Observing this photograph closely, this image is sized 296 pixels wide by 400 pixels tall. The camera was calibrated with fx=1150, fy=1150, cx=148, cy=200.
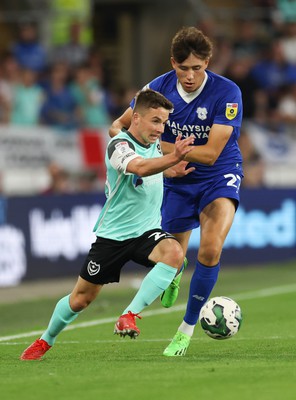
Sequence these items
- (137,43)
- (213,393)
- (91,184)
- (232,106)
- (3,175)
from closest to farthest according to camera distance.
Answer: (213,393)
(232,106)
(3,175)
(91,184)
(137,43)

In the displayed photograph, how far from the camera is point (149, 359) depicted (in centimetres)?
899

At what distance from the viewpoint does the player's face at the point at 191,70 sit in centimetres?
933

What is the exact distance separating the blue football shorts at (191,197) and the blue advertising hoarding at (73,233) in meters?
6.79

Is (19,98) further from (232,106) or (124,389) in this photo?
(124,389)

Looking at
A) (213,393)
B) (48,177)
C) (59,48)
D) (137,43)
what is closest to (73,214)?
(48,177)

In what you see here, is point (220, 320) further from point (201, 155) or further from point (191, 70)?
point (191, 70)

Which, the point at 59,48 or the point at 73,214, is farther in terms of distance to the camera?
the point at 59,48

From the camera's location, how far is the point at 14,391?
7359mm

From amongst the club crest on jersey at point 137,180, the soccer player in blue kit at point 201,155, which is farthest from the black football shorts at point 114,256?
the soccer player in blue kit at point 201,155

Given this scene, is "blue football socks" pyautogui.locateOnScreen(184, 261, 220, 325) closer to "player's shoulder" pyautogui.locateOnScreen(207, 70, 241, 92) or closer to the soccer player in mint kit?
the soccer player in mint kit

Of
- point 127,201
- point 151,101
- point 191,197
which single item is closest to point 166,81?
point 191,197

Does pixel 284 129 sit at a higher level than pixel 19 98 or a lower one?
lower

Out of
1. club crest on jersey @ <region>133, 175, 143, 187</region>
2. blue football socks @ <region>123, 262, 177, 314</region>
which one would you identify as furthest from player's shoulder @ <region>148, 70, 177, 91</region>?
blue football socks @ <region>123, 262, 177, 314</region>

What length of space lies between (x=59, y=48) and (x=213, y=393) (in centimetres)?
1426
